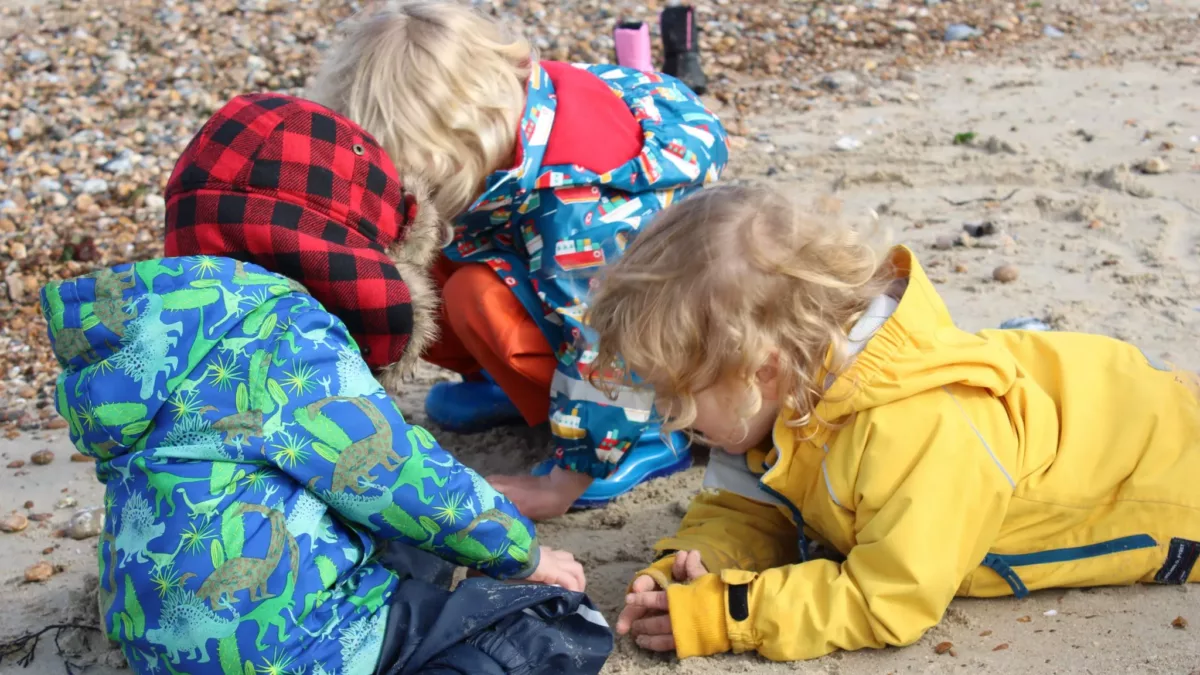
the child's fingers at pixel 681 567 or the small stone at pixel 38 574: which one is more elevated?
the child's fingers at pixel 681 567

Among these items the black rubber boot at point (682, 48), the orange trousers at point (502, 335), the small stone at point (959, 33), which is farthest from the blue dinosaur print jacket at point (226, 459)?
the small stone at point (959, 33)

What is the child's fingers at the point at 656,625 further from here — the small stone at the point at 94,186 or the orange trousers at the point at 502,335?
the small stone at the point at 94,186

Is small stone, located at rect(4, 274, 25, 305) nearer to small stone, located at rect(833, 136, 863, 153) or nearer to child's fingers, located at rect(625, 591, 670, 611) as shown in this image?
child's fingers, located at rect(625, 591, 670, 611)

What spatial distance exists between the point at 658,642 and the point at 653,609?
7 centimetres

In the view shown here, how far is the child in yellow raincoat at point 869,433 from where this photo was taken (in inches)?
77.9

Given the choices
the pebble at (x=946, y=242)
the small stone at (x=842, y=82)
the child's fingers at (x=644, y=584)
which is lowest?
the small stone at (x=842, y=82)

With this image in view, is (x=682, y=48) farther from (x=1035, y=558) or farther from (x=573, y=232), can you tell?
(x=1035, y=558)

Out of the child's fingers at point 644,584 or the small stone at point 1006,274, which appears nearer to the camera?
the child's fingers at point 644,584

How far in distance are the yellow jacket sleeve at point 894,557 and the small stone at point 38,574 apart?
5.45ft

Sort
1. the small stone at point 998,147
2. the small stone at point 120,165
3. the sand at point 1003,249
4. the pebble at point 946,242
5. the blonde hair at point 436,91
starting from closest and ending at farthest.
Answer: the sand at point 1003,249, the blonde hair at point 436,91, the pebble at point 946,242, the small stone at point 998,147, the small stone at point 120,165

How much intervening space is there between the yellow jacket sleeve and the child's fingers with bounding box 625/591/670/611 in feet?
0.42

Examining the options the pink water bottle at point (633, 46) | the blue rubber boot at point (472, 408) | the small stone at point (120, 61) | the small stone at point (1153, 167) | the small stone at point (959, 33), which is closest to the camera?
the blue rubber boot at point (472, 408)

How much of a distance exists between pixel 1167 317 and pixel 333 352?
8.14 ft

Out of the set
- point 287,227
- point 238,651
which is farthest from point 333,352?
point 238,651
